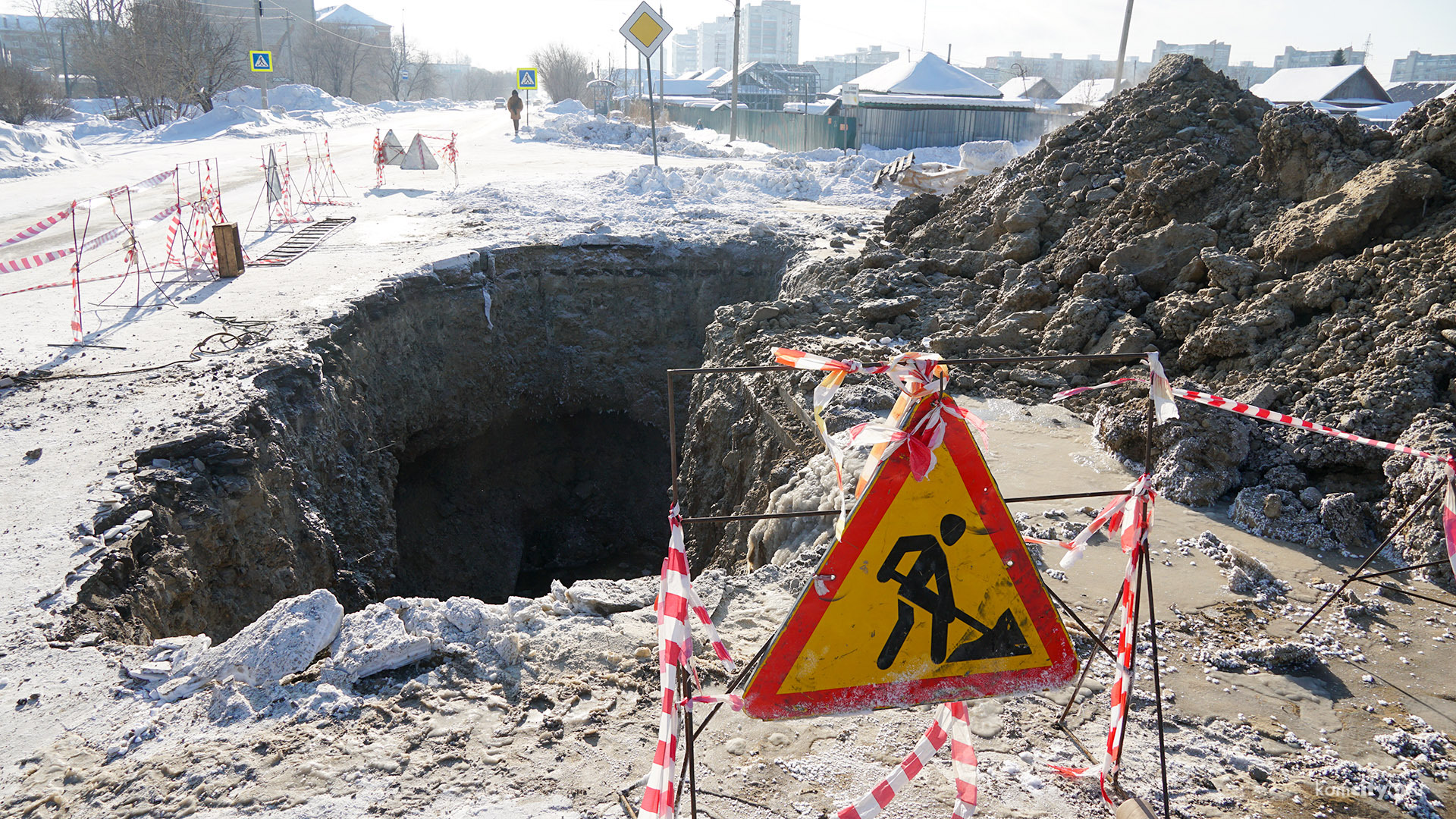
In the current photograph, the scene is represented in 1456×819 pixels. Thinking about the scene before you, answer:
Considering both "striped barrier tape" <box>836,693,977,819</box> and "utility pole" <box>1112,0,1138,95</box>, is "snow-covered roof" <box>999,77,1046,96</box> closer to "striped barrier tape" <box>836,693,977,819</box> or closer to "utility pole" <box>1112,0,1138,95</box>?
"utility pole" <box>1112,0,1138,95</box>

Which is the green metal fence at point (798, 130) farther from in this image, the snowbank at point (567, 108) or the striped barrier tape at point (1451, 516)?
the striped barrier tape at point (1451, 516)

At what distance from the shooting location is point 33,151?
759 inches

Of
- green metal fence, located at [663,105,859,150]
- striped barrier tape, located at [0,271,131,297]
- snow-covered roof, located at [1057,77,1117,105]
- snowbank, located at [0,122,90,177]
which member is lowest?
striped barrier tape, located at [0,271,131,297]

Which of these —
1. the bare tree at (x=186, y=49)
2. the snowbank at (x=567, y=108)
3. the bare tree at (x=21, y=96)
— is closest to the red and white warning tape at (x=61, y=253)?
the bare tree at (x=21, y=96)

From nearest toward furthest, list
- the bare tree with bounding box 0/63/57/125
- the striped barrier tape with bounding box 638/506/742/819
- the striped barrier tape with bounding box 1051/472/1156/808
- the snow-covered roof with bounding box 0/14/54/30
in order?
the striped barrier tape with bounding box 638/506/742/819
the striped barrier tape with bounding box 1051/472/1156/808
the bare tree with bounding box 0/63/57/125
the snow-covered roof with bounding box 0/14/54/30

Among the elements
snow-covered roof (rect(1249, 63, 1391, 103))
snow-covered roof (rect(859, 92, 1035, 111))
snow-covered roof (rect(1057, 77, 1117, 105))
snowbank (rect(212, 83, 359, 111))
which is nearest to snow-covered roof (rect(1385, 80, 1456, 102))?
snow-covered roof (rect(1249, 63, 1391, 103))

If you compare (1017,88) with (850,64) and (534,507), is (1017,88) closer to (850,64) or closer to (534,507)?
(534,507)

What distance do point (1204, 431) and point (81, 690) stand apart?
21.0 feet

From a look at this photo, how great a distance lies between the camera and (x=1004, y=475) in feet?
18.6

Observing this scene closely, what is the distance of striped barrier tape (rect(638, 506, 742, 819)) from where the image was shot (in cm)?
266

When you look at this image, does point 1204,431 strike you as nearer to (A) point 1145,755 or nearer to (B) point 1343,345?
(B) point 1343,345

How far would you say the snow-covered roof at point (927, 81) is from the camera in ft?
127

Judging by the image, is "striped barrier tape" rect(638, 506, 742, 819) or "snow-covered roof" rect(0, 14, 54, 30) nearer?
"striped barrier tape" rect(638, 506, 742, 819)

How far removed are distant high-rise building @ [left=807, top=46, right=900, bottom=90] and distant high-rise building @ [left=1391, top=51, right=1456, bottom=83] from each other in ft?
208
